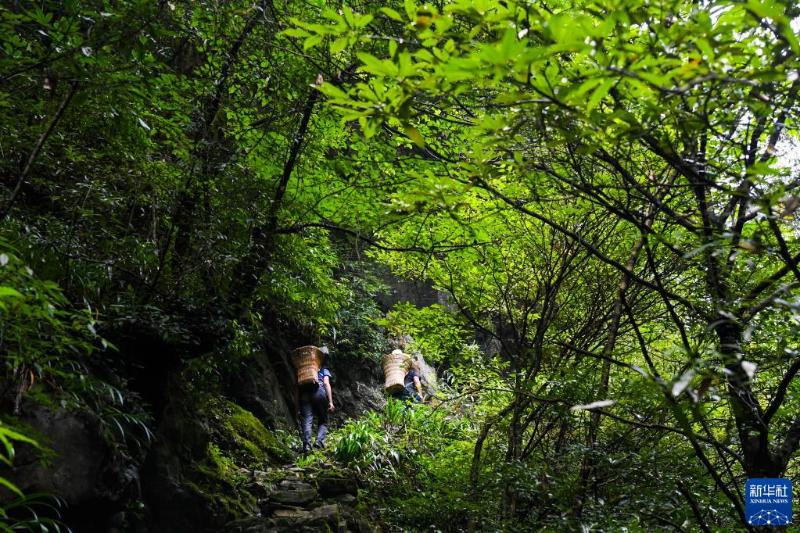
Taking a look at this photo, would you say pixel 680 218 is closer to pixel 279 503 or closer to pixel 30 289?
pixel 30 289

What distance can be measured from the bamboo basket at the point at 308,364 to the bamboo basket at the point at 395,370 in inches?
95.3

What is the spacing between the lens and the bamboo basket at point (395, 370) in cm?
1173

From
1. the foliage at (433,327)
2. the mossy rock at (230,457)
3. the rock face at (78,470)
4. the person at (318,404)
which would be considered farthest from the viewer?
the person at (318,404)

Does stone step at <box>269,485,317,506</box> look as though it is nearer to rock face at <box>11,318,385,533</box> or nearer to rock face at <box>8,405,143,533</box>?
rock face at <box>11,318,385,533</box>

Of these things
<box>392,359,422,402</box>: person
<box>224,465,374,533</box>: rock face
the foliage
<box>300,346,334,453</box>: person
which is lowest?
<box>224,465,374,533</box>: rock face

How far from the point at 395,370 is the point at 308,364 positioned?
9.17ft

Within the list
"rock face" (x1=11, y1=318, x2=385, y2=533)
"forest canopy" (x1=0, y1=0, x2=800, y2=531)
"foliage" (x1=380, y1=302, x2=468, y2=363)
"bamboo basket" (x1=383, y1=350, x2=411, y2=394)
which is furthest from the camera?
"bamboo basket" (x1=383, y1=350, x2=411, y2=394)

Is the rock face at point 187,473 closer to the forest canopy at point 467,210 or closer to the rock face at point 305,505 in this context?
the rock face at point 305,505

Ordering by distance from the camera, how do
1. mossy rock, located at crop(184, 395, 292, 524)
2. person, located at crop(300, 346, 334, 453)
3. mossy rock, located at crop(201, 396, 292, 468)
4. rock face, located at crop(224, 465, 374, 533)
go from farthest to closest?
person, located at crop(300, 346, 334, 453) → mossy rock, located at crop(201, 396, 292, 468) → mossy rock, located at crop(184, 395, 292, 524) → rock face, located at crop(224, 465, 374, 533)

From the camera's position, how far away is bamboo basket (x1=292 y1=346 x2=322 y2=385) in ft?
31.2

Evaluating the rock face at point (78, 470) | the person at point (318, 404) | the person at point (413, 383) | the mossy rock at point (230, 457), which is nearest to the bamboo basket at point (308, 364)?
the person at point (318, 404)

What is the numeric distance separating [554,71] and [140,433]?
4.88 metres

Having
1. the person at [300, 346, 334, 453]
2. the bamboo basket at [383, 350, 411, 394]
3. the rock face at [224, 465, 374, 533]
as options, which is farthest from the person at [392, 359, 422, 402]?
the rock face at [224, 465, 374, 533]

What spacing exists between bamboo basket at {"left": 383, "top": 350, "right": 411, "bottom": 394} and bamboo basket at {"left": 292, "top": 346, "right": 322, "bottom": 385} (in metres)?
2.42
